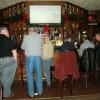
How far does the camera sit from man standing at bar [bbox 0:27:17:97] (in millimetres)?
7238

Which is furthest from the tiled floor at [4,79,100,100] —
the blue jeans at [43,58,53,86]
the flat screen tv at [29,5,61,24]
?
the flat screen tv at [29,5,61,24]

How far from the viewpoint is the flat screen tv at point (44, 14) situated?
11.3 metres

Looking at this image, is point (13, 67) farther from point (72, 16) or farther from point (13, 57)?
point (72, 16)

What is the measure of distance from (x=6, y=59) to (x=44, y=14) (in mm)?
4335

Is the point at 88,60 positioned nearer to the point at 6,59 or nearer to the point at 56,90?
the point at 56,90

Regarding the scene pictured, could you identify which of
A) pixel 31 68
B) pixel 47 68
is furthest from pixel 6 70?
pixel 47 68

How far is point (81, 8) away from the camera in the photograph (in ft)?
38.9

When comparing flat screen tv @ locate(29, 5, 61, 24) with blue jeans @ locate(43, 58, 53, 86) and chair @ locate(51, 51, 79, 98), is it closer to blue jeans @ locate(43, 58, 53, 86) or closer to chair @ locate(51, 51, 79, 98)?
blue jeans @ locate(43, 58, 53, 86)

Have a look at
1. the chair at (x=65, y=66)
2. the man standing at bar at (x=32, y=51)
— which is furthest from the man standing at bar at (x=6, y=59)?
the chair at (x=65, y=66)

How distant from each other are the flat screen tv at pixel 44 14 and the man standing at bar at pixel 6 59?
12.9ft

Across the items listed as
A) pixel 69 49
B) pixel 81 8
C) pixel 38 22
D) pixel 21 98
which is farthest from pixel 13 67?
pixel 81 8

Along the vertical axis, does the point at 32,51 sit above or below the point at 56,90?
above

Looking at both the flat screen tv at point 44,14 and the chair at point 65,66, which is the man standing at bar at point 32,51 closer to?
the chair at point 65,66

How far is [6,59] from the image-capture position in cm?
726
